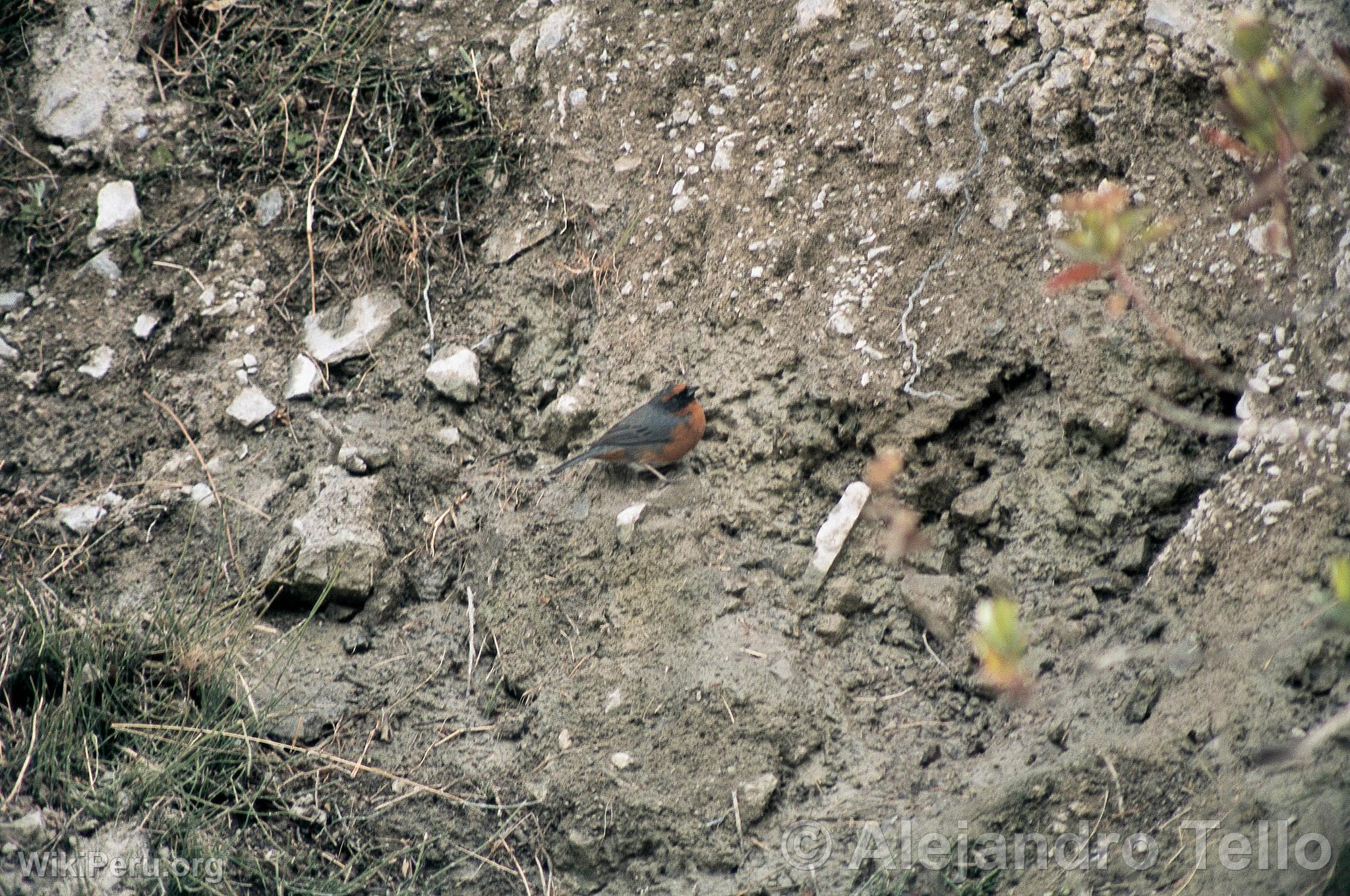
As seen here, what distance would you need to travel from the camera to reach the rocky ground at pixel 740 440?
3.23 metres

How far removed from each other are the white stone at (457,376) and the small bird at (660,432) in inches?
27.6

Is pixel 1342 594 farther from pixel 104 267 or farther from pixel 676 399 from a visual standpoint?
pixel 104 267

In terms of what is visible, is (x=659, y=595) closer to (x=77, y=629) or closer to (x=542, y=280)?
(x=542, y=280)

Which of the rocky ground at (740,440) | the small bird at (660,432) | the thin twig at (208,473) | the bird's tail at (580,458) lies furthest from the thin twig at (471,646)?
the thin twig at (208,473)

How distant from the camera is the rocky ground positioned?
323 centimetres

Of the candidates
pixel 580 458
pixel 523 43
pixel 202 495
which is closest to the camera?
pixel 580 458

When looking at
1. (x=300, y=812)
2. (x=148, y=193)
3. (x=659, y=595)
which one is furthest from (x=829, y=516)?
(x=148, y=193)

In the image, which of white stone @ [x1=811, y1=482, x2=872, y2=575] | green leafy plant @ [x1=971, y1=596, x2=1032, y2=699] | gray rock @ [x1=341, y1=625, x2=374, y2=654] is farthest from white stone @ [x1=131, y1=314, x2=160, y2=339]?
green leafy plant @ [x1=971, y1=596, x2=1032, y2=699]

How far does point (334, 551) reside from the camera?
13.3 feet

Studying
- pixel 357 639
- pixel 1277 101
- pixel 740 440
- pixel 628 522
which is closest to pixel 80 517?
pixel 357 639

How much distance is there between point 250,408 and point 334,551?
36.3 inches

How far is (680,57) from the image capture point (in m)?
4.73

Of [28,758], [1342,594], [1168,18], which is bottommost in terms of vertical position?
[28,758]

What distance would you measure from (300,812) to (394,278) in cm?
237
